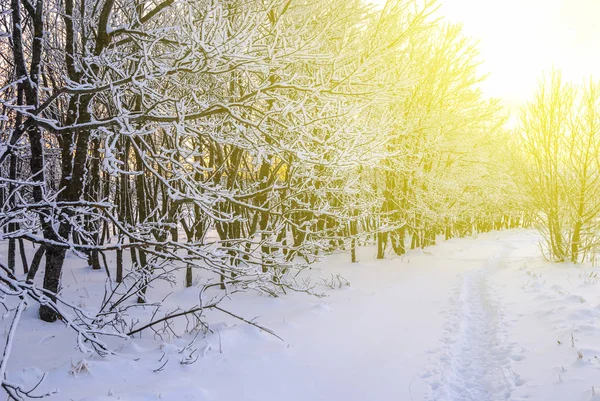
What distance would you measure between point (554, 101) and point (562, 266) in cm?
519

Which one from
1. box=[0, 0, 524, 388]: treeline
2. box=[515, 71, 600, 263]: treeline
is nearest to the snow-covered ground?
box=[0, 0, 524, 388]: treeline

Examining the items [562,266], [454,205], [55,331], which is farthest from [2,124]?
[562,266]

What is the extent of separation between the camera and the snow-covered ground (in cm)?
378

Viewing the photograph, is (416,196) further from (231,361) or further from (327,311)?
(231,361)

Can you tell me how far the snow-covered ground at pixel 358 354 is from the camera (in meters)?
3.78

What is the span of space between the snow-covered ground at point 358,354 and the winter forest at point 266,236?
0.11 ft

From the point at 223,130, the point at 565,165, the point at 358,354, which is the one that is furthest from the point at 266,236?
the point at 565,165

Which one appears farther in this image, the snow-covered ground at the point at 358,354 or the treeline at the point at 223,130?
the snow-covered ground at the point at 358,354

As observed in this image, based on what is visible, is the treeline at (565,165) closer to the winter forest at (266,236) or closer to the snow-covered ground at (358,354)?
the winter forest at (266,236)

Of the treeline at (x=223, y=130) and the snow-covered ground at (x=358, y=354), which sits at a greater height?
the treeline at (x=223, y=130)

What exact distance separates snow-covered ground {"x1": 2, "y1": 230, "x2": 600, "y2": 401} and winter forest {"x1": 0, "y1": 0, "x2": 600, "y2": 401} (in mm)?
33

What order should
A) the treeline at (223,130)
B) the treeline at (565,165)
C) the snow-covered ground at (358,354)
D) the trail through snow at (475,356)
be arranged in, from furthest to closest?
the treeline at (565,165) → the trail through snow at (475,356) → the snow-covered ground at (358,354) → the treeline at (223,130)

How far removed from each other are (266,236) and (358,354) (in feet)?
6.90

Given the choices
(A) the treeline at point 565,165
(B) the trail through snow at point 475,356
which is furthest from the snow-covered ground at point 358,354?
(A) the treeline at point 565,165
